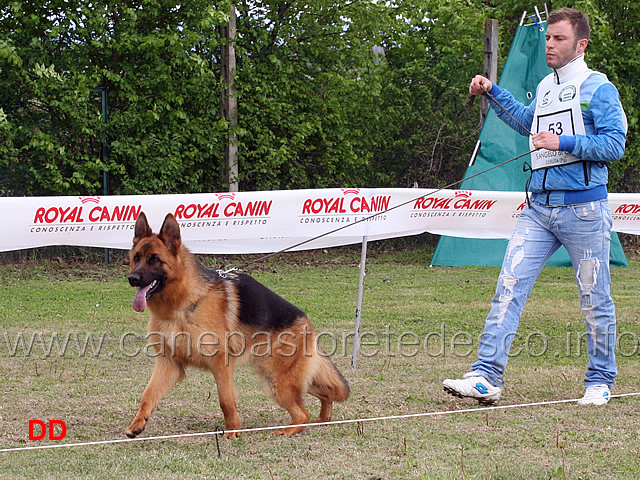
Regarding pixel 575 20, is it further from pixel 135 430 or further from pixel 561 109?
pixel 135 430

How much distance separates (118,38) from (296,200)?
7.23 m

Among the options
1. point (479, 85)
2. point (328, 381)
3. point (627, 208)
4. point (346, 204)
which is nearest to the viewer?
point (328, 381)

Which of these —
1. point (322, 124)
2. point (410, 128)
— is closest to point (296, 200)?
point (322, 124)

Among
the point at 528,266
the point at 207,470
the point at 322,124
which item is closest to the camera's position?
the point at 207,470

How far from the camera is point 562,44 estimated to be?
4.76 m

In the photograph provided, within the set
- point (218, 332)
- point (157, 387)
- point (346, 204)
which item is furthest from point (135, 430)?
point (346, 204)

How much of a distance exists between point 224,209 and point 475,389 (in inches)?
93.7

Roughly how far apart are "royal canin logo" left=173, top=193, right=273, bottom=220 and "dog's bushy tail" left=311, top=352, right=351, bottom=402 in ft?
5.63

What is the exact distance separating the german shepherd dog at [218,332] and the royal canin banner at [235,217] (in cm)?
114

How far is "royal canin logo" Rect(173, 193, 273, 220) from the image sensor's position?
5.84 m

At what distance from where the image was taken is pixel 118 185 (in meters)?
12.4

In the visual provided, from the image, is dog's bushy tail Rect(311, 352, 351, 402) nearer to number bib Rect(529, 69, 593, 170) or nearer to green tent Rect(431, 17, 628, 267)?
number bib Rect(529, 69, 593, 170)

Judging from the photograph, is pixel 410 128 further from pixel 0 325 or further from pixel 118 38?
pixel 0 325
